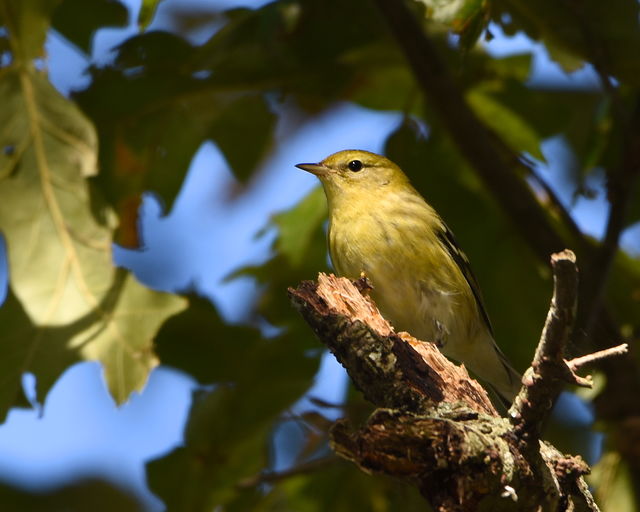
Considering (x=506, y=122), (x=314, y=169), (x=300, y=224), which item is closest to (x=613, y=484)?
(x=506, y=122)

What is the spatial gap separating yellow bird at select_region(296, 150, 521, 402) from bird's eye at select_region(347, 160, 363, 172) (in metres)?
0.17

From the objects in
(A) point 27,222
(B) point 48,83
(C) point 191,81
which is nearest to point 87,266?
(A) point 27,222

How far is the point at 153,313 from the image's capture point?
15.1 ft

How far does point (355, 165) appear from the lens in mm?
6043

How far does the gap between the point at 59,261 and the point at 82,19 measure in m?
1.51

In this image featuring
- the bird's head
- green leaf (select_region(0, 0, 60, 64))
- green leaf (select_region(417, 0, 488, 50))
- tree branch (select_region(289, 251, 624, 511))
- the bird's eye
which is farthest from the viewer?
the bird's eye

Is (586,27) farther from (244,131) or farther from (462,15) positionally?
(244,131)

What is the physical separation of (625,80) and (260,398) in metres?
2.54

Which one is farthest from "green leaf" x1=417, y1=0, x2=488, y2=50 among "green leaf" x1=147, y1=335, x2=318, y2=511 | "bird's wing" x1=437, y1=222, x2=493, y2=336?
"green leaf" x1=147, y1=335, x2=318, y2=511

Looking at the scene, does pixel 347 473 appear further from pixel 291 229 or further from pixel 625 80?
pixel 625 80

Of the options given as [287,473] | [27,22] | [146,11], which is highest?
[146,11]

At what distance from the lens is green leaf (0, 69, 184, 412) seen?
453 centimetres

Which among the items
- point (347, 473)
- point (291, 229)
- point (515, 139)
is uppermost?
point (515, 139)

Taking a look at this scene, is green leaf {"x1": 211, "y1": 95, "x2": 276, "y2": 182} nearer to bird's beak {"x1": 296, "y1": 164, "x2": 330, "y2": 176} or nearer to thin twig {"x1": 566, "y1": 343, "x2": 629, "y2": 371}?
bird's beak {"x1": 296, "y1": 164, "x2": 330, "y2": 176}
